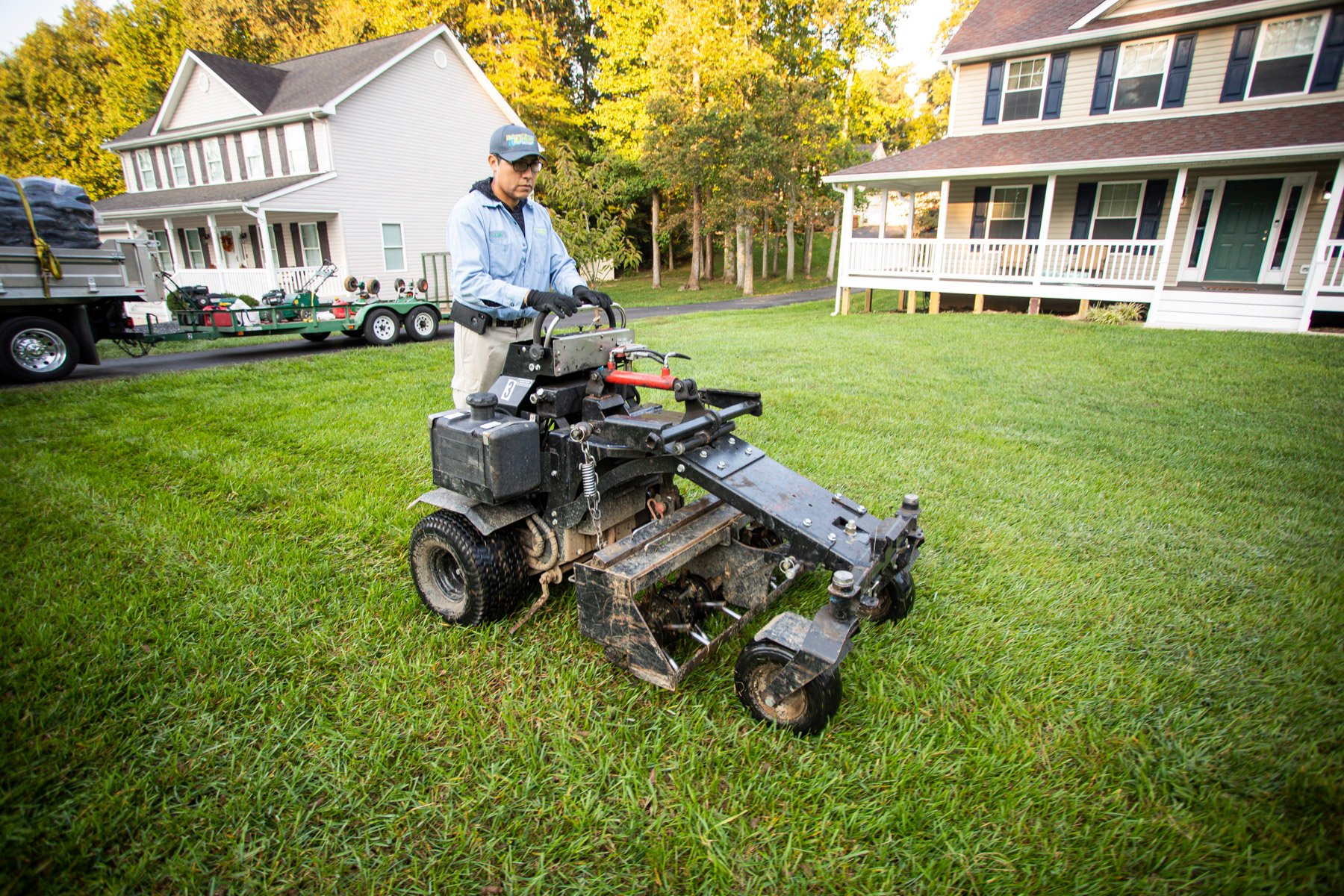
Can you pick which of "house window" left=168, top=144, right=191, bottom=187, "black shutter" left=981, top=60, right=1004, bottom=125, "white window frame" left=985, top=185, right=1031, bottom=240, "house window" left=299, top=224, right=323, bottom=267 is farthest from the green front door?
"house window" left=168, top=144, right=191, bottom=187

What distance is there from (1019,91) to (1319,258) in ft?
26.2

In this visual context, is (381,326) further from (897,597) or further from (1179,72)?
(1179,72)

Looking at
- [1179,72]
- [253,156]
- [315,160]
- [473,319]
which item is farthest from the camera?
[253,156]

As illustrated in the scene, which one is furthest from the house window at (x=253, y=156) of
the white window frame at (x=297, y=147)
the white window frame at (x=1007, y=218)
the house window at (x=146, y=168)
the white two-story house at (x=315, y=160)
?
the white window frame at (x=1007, y=218)

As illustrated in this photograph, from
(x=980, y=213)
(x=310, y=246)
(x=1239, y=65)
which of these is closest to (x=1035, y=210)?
(x=980, y=213)

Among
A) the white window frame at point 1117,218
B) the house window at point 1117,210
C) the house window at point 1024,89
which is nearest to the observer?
the white window frame at point 1117,218

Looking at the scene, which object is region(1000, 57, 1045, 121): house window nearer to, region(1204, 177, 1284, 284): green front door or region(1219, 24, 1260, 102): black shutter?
region(1219, 24, 1260, 102): black shutter

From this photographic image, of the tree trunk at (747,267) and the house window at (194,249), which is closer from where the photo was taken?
the house window at (194,249)

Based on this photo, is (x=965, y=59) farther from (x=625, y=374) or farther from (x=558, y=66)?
(x=558, y=66)

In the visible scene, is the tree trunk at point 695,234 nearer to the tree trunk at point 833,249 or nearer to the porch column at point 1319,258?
the tree trunk at point 833,249

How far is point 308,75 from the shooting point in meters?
21.8

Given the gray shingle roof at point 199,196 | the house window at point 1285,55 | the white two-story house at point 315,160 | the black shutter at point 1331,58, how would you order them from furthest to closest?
the white two-story house at point 315,160 < the gray shingle roof at point 199,196 < the house window at point 1285,55 < the black shutter at point 1331,58

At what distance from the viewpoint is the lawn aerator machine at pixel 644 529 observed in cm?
246

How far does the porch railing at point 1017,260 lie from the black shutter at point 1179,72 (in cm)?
325
